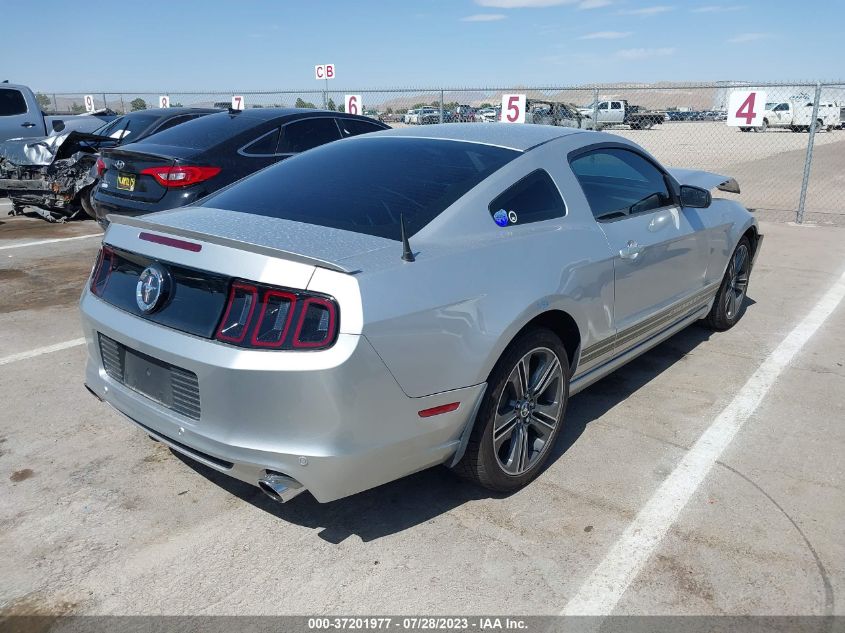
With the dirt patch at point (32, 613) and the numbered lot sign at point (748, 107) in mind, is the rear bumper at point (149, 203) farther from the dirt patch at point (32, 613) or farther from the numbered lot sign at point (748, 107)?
the numbered lot sign at point (748, 107)

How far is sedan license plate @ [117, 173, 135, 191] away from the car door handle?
4.90m

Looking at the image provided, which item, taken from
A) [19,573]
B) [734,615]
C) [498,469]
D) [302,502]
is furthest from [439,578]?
[19,573]

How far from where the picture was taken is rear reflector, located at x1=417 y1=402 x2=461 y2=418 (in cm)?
265

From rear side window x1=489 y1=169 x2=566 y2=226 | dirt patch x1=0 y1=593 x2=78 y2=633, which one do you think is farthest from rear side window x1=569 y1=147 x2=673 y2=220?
dirt patch x1=0 y1=593 x2=78 y2=633

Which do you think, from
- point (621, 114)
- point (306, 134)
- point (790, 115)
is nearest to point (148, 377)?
point (306, 134)

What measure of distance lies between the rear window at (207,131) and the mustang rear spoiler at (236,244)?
4105mm

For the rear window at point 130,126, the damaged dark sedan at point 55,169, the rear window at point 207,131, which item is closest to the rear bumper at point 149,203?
the rear window at point 207,131

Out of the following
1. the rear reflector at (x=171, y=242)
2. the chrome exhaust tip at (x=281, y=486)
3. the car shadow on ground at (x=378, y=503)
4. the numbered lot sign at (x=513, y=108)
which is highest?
the numbered lot sign at (x=513, y=108)

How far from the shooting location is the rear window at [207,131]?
6.91 m

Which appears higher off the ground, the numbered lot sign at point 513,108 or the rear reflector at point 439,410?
the numbered lot sign at point 513,108

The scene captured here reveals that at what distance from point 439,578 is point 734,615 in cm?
104

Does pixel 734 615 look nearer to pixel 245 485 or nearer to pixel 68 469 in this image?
pixel 245 485

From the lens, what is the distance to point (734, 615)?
2.48 metres

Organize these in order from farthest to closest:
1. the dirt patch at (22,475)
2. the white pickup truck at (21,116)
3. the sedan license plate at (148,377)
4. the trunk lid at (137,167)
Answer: the white pickup truck at (21,116) → the trunk lid at (137,167) → the dirt patch at (22,475) → the sedan license plate at (148,377)
